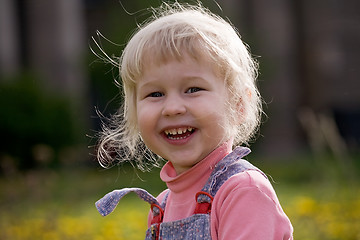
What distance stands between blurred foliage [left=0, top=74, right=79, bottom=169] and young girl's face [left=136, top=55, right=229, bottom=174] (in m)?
10.4

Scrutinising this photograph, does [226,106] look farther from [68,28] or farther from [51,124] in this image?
[68,28]

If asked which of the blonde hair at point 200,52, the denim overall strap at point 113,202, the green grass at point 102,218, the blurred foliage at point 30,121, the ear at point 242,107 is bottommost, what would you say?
the blurred foliage at point 30,121

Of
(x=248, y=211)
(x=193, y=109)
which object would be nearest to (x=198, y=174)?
(x=193, y=109)

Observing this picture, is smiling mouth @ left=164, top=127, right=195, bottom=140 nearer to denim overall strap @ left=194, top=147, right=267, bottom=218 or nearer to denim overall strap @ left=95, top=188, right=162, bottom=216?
denim overall strap @ left=194, top=147, right=267, bottom=218

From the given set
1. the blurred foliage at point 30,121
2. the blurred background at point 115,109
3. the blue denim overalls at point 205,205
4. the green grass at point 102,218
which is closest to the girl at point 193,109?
the blue denim overalls at point 205,205

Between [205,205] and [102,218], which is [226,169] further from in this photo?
[102,218]

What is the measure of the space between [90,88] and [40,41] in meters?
1.69

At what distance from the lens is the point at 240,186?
84.2 inches

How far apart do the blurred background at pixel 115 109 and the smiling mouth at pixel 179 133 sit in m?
2.58

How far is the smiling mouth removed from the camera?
2.34m

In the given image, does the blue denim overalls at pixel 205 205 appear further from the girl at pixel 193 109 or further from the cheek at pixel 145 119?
the cheek at pixel 145 119

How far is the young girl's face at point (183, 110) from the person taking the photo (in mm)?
2299

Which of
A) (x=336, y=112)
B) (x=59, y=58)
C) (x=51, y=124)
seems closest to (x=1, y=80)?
(x=51, y=124)

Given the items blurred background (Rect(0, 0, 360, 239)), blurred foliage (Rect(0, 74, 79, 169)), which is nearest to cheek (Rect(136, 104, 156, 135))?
blurred background (Rect(0, 0, 360, 239))
